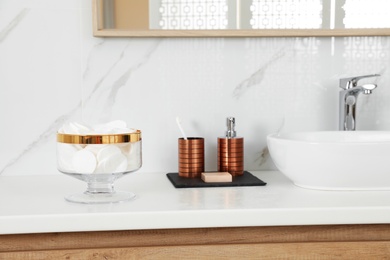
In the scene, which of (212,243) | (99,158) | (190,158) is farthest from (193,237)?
(190,158)

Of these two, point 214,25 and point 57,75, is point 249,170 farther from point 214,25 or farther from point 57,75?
point 57,75

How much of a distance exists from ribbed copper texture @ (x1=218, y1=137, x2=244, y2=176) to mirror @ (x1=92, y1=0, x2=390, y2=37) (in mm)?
287

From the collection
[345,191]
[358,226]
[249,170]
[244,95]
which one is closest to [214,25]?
[244,95]

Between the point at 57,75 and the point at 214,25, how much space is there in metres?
0.43

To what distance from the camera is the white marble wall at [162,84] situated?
4.77 ft

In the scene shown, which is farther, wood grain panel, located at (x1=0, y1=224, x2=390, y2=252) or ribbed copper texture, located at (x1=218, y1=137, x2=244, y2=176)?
ribbed copper texture, located at (x1=218, y1=137, x2=244, y2=176)

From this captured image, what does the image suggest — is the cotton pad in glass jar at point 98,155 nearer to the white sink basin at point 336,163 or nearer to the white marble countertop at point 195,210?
the white marble countertop at point 195,210

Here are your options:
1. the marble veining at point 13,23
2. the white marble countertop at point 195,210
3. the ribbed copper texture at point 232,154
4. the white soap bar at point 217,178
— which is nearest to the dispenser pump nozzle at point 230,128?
the ribbed copper texture at point 232,154

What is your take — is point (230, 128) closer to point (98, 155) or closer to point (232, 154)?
point (232, 154)

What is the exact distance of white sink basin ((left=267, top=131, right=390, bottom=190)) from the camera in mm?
1140

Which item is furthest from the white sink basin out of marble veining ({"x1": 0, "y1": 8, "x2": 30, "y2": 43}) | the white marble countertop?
marble veining ({"x1": 0, "y1": 8, "x2": 30, "y2": 43})

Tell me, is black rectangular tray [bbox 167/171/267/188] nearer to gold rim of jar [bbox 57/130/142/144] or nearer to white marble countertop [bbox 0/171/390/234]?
white marble countertop [bbox 0/171/390/234]

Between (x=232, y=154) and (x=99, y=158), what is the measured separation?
39 centimetres

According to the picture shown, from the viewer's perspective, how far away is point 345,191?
3.91ft
